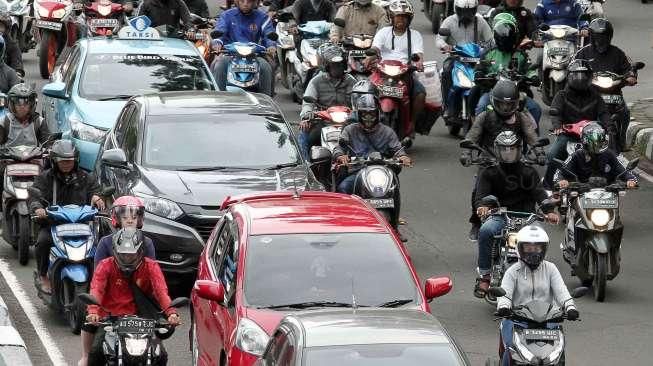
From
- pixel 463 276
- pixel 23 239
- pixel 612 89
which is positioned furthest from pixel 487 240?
pixel 612 89

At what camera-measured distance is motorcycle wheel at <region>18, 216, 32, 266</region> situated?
59.6 feet

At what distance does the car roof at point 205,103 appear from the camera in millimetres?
18141

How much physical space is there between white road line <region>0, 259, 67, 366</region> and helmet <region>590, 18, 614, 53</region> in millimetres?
7867

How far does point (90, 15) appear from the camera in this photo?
2844cm

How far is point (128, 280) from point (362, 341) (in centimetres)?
317

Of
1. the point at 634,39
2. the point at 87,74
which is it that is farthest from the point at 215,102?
the point at 634,39

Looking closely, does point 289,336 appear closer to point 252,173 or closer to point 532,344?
point 532,344

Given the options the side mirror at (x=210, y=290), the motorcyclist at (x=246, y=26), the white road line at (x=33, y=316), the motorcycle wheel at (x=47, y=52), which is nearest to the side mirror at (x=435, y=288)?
the side mirror at (x=210, y=290)

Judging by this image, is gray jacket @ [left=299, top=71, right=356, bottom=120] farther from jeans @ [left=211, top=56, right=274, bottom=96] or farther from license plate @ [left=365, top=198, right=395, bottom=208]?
license plate @ [left=365, top=198, right=395, bottom=208]

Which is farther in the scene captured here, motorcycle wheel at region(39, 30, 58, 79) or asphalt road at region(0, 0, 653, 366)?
motorcycle wheel at region(39, 30, 58, 79)

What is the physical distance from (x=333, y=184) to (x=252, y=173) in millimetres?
2532

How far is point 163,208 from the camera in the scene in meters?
16.6

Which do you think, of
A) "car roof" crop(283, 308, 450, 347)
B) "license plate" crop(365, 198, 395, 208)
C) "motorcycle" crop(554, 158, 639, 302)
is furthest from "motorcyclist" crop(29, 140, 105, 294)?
"car roof" crop(283, 308, 450, 347)

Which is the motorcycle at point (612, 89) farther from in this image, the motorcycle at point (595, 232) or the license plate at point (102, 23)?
the license plate at point (102, 23)
